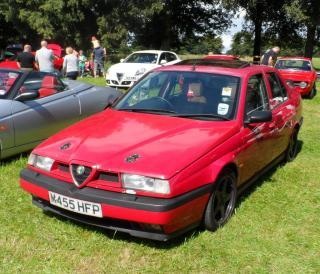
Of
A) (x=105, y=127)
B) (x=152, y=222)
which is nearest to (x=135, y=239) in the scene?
(x=152, y=222)

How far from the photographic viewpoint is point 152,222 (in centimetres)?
360

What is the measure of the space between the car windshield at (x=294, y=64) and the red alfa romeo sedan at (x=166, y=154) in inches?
419

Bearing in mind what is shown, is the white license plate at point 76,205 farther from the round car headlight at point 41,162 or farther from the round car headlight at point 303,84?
the round car headlight at point 303,84

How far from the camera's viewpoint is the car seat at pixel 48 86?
6.82 meters

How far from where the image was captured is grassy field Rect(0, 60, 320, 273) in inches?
145

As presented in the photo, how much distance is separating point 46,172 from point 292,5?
89.2 ft

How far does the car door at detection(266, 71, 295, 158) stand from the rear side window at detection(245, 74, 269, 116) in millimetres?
193

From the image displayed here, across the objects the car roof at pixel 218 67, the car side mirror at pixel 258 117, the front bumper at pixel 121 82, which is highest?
the car roof at pixel 218 67

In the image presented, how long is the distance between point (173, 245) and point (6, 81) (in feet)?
12.4

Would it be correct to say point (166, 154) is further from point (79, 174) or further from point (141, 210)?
point (79, 174)

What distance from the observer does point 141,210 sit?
11.8ft

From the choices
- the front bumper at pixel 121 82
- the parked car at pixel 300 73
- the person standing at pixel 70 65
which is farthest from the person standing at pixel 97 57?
the parked car at pixel 300 73

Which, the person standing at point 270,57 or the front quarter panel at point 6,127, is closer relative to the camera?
the front quarter panel at point 6,127

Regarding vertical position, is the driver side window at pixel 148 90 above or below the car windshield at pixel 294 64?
above
